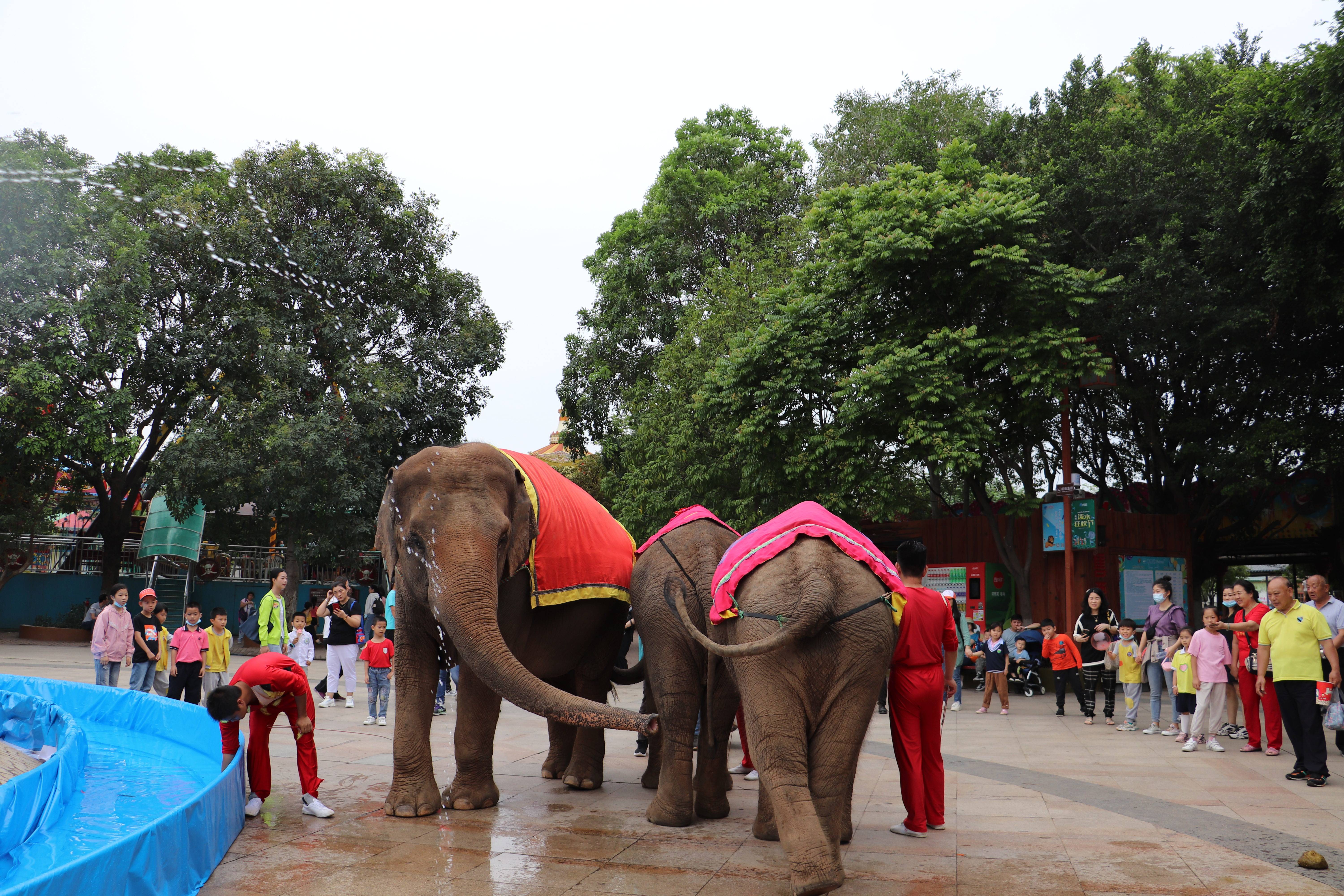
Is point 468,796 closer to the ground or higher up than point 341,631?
closer to the ground

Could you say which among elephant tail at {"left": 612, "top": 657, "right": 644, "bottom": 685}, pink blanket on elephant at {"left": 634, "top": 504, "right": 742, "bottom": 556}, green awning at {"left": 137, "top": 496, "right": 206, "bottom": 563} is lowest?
elephant tail at {"left": 612, "top": 657, "right": 644, "bottom": 685}

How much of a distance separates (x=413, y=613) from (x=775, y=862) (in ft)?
8.67

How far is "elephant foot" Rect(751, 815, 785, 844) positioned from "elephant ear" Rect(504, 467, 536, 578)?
2095mm

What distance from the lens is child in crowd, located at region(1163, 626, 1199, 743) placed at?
11406 millimetres

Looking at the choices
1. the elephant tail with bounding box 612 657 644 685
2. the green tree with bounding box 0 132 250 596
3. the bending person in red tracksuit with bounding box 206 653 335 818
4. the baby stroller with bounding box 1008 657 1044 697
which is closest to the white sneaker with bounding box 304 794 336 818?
the bending person in red tracksuit with bounding box 206 653 335 818

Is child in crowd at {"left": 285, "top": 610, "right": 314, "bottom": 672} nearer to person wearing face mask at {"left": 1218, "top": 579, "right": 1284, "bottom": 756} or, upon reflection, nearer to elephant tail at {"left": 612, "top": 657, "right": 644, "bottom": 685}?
elephant tail at {"left": 612, "top": 657, "right": 644, "bottom": 685}

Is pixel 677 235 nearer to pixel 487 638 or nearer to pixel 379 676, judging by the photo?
pixel 379 676

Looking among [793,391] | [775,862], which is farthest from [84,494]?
[775,862]

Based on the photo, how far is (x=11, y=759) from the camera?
689 centimetres

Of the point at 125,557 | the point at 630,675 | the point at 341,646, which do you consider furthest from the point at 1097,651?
the point at 125,557

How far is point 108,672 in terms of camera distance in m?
12.7

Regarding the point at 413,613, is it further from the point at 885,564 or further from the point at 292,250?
the point at 292,250

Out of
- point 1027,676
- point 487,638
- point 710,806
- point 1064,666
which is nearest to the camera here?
point 487,638

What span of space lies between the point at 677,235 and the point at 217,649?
19440mm
